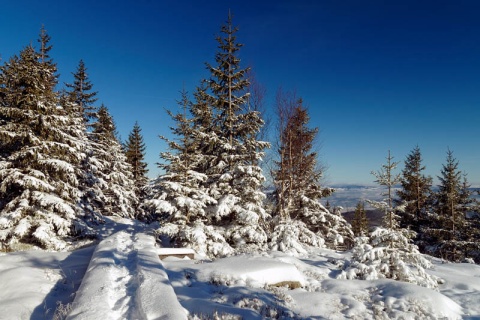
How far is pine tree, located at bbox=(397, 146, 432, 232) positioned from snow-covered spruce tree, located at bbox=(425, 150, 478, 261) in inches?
41.9

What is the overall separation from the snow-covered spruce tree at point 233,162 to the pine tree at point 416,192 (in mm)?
19414

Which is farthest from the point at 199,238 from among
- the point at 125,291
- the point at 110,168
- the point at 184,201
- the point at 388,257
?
the point at 110,168

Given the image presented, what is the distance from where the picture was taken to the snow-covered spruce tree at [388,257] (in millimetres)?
9391

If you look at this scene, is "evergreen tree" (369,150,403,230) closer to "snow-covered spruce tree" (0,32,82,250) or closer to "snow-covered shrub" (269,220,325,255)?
"snow-covered shrub" (269,220,325,255)

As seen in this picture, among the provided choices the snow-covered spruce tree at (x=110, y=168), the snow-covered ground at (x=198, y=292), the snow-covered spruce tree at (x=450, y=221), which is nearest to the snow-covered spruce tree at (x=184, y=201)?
the snow-covered ground at (x=198, y=292)

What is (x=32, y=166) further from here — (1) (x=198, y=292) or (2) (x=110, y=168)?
(2) (x=110, y=168)

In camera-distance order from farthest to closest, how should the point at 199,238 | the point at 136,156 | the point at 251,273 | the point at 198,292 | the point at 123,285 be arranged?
the point at 136,156 < the point at 199,238 < the point at 251,273 < the point at 198,292 < the point at 123,285

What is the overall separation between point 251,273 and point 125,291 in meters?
3.44

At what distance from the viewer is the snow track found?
4816 mm

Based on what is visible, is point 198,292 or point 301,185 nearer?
point 198,292

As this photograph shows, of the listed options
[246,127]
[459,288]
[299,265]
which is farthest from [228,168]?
[459,288]

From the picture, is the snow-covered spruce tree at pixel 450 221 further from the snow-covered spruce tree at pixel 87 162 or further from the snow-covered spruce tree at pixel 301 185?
the snow-covered spruce tree at pixel 87 162

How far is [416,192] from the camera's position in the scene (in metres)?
26.4

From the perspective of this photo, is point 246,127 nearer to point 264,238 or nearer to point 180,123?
point 180,123
